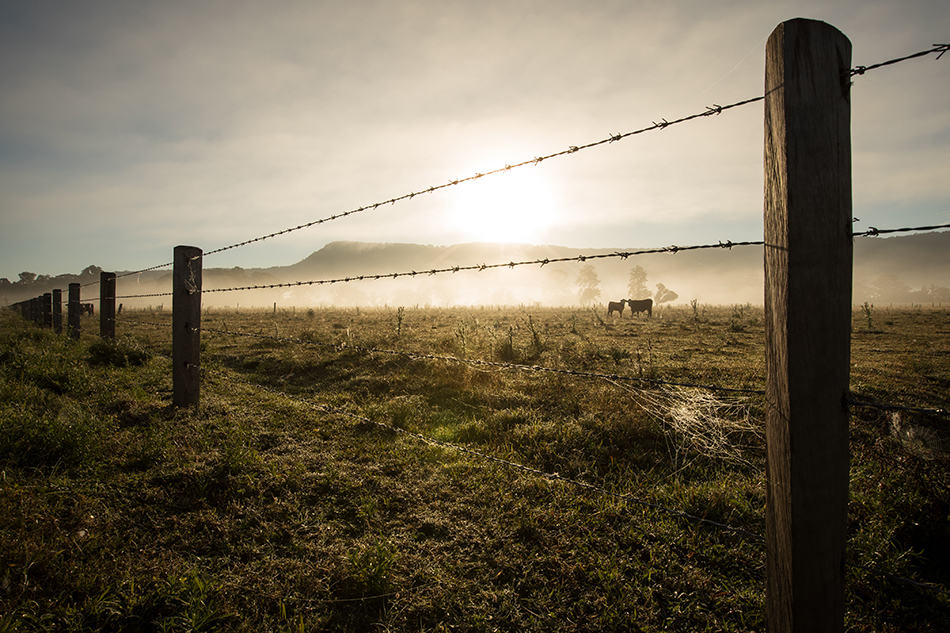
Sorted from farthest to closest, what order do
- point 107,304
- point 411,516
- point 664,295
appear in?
point 664,295, point 107,304, point 411,516

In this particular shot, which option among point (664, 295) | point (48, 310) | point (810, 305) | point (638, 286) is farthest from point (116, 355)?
point (638, 286)

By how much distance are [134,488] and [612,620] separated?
3.65 meters

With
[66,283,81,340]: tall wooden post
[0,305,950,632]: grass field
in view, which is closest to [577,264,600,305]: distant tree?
[66,283,81,340]: tall wooden post

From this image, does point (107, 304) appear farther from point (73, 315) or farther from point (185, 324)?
point (185, 324)

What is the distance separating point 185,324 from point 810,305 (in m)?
6.08

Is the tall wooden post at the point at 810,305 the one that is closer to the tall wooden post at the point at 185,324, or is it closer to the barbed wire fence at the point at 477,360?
the barbed wire fence at the point at 477,360

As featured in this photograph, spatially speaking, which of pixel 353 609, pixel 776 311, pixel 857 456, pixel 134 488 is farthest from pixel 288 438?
pixel 857 456

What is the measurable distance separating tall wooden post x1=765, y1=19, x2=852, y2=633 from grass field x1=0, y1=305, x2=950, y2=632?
426mm

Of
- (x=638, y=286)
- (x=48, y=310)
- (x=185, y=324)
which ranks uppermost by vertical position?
(x=638, y=286)

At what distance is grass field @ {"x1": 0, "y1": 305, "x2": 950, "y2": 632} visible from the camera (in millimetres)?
2545

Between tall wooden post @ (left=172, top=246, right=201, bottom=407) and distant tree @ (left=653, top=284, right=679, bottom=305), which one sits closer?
tall wooden post @ (left=172, top=246, right=201, bottom=407)

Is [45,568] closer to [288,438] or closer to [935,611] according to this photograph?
[288,438]

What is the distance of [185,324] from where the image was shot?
5.42 m

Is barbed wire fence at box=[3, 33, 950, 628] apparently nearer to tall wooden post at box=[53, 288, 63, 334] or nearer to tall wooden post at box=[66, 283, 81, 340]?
tall wooden post at box=[66, 283, 81, 340]
